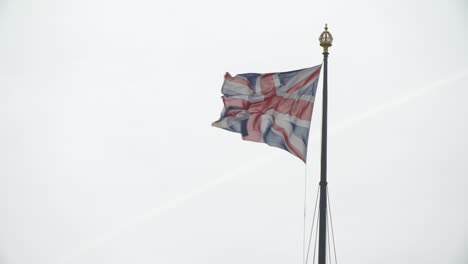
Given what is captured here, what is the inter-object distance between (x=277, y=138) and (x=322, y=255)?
5.34 meters

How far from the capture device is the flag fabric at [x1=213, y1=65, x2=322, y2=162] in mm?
24500

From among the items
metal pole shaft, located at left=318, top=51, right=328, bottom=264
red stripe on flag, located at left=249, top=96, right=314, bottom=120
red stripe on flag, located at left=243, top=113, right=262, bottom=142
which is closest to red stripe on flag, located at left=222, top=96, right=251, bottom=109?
red stripe on flag, located at left=249, top=96, right=314, bottom=120

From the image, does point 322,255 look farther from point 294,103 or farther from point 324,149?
point 294,103

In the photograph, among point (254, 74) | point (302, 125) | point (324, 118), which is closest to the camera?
point (324, 118)

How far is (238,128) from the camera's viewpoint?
25781mm

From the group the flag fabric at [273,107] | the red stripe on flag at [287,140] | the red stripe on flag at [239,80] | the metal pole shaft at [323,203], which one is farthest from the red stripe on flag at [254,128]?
the metal pole shaft at [323,203]

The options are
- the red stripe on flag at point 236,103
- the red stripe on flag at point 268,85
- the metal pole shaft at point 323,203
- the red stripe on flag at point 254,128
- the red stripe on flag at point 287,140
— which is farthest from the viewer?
the red stripe on flag at point 236,103

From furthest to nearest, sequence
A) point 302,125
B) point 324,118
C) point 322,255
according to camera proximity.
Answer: point 302,125 < point 324,118 < point 322,255

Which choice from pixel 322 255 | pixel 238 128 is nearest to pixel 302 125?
pixel 238 128

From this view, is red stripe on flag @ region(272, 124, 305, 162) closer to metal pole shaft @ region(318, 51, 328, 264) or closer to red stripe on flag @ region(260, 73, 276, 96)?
red stripe on flag @ region(260, 73, 276, 96)

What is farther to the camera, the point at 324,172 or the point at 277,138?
the point at 277,138

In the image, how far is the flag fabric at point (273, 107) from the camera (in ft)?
80.4

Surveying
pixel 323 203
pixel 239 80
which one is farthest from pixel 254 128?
pixel 323 203

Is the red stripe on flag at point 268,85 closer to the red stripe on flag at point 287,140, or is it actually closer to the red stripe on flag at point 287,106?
the red stripe on flag at point 287,106
